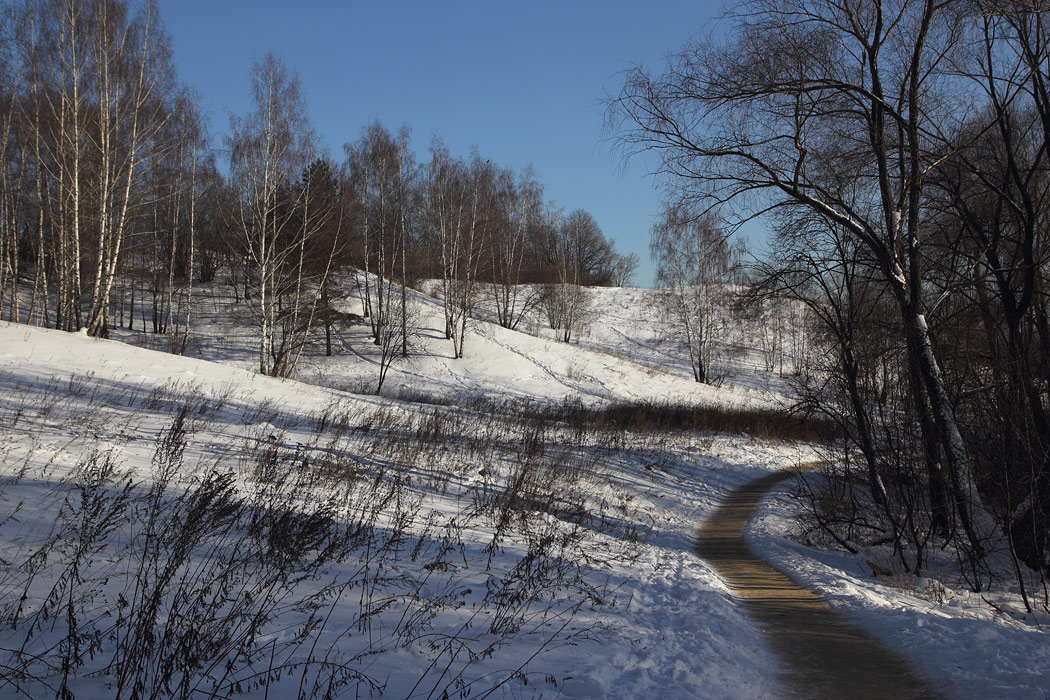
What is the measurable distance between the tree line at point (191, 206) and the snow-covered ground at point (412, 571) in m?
9.70

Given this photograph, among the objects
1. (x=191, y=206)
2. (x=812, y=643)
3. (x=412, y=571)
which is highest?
(x=191, y=206)

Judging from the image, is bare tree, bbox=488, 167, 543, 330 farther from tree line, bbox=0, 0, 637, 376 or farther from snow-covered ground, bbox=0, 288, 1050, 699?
snow-covered ground, bbox=0, 288, 1050, 699

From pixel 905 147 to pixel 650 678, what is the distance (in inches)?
310

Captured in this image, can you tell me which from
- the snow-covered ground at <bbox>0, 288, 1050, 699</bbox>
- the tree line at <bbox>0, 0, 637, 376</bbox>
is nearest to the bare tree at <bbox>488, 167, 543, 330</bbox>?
the tree line at <bbox>0, 0, 637, 376</bbox>

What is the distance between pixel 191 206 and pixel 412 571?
29.1 m


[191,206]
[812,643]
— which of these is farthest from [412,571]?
[191,206]

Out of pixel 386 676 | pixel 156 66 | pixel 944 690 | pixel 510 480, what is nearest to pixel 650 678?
pixel 386 676

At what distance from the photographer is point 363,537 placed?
5.55 metres

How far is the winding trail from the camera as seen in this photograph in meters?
4.07

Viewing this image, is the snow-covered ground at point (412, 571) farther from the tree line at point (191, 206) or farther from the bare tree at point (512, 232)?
the bare tree at point (512, 232)

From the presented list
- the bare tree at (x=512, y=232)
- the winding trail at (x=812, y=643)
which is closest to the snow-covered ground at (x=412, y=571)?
the winding trail at (x=812, y=643)

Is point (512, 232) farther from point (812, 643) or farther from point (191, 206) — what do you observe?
point (812, 643)

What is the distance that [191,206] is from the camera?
28266 mm

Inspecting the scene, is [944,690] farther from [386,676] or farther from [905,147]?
[905,147]
